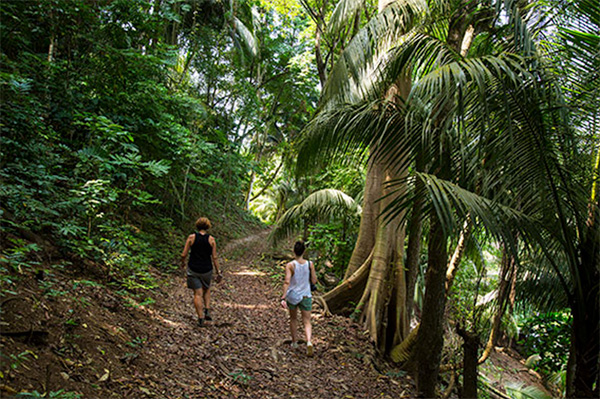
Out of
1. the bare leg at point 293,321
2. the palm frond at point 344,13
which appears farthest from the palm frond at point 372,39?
the bare leg at point 293,321

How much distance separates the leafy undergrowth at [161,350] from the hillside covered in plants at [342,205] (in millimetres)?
23

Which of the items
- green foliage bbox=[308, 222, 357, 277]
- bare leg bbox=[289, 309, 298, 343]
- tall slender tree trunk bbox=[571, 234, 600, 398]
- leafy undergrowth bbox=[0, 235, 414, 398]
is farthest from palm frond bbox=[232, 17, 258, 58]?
tall slender tree trunk bbox=[571, 234, 600, 398]

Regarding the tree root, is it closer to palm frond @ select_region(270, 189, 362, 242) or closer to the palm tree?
palm frond @ select_region(270, 189, 362, 242)

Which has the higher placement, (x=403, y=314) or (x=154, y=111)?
(x=154, y=111)

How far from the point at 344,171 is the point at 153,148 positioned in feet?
15.4

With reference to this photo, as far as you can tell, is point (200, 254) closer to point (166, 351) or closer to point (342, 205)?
point (166, 351)

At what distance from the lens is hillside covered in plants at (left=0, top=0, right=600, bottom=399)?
10.4 feet

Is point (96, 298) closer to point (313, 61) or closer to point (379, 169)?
point (379, 169)

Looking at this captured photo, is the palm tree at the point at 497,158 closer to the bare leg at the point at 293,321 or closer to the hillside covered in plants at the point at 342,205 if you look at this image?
the hillside covered in plants at the point at 342,205

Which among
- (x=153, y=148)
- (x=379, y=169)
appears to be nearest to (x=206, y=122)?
(x=153, y=148)

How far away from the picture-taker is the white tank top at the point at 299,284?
193 inches

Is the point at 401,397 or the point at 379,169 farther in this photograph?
the point at 379,169

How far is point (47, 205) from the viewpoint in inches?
169

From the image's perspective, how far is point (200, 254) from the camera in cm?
533
